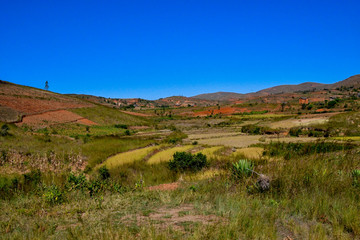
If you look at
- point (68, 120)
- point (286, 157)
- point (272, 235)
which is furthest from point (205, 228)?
point (68, 120)

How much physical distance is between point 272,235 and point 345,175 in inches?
121

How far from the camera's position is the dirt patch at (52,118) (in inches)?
1445

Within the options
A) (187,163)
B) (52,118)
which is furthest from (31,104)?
(187,163)

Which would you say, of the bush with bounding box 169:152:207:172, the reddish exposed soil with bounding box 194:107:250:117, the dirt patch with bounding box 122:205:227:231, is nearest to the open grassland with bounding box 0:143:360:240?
the dirt patch with bounding box 122:205:227:231

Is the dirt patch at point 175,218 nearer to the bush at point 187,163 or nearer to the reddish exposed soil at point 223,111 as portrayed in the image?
the bush at point 187,163

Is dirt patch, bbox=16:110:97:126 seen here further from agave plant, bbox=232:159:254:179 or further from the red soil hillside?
agave plant, bbox=232:159:254:179

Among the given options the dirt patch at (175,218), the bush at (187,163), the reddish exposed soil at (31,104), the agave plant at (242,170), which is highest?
the reddish exposed soil at (31,104)

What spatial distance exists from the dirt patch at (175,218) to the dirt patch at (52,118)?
120 ft

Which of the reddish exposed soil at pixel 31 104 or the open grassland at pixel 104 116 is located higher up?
the reddish exposed soil at pixel 31 104

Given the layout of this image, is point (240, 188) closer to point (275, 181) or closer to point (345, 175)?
point (275, 181)

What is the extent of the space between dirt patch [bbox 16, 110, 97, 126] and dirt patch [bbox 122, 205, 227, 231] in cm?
3660

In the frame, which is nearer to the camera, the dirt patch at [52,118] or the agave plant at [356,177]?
the agave plant at [356,177]

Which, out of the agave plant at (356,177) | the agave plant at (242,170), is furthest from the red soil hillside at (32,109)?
the agave plant at (356,177)

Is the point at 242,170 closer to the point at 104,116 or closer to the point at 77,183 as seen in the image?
the point at 77,183
